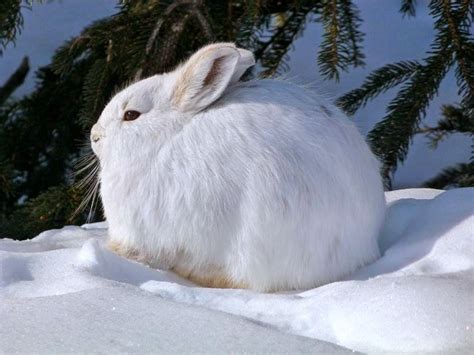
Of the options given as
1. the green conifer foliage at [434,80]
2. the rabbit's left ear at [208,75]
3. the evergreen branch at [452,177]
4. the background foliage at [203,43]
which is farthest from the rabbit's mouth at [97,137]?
the evergreen branch at [452,177]

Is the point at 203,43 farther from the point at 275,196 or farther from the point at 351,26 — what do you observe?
the point at 275,196

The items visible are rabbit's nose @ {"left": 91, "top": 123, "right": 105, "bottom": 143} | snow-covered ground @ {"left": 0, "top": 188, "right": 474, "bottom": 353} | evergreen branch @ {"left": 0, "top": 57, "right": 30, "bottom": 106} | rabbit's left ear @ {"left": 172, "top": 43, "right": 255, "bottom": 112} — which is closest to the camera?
snow-covered ground @ {"left": 0, "top": 188, "right": 474, "bottom": 353}

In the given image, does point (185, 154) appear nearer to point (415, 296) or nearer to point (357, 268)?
point (357, 268)

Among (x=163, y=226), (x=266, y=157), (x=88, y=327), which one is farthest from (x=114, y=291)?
(x=266, y=157)

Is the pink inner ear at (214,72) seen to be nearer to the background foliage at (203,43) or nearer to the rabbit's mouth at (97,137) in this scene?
the rabbit's mouth at (97,137)

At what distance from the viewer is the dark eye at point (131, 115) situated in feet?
6.44

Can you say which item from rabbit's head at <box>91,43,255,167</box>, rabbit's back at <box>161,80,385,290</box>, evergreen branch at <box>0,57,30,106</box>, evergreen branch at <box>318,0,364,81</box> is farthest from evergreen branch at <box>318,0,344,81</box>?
evergreen branch at <box>0,57,30,106</box>

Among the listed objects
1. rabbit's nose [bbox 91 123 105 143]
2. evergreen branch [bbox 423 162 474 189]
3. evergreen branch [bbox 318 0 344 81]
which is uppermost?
evergreen branch [bbox 318 0 344 81]

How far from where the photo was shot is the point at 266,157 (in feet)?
5.74

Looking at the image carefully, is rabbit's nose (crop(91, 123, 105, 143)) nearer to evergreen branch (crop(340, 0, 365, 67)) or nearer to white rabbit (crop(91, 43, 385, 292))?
white rabbit (crop(91, 43, 385, 292))

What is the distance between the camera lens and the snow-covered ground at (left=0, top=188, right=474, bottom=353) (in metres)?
1.37

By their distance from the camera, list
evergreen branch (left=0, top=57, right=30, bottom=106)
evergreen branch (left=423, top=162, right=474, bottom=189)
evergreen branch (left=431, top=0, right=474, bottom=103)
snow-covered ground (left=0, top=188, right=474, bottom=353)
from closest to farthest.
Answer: snow-covered ground (left=0, top=188, right=474, bottom=353), evergreen branch (left=431, top=0, right=474, bottom=103), evergreen branch (left=423, top=162, right=474, bottom=189), evergreen branch (left=0, top=57, right=30, bottom=106)

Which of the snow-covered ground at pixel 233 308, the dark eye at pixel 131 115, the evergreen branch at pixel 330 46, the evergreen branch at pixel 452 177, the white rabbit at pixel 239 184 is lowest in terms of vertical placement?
the evergreen branch at pixel 452 177

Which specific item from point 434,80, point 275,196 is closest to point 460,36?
point 434,80
